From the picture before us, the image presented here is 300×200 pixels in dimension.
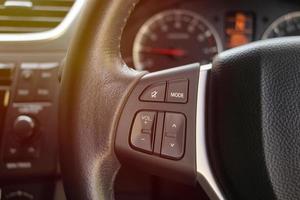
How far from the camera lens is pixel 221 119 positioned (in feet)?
3.47

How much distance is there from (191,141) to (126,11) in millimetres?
197

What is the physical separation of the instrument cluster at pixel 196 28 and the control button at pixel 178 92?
768 mm

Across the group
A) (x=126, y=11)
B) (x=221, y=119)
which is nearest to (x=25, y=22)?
(x=126, y=11)

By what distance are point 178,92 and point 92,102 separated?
0.12 meters

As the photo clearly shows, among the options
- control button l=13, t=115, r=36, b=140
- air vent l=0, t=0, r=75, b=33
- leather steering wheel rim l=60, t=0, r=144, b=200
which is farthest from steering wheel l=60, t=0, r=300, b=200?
air vent l=0, t=0, r=75, b=33

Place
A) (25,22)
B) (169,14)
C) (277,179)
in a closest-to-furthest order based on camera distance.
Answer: (277,179), (25,22), (169,14)

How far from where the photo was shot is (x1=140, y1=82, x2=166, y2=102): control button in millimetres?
1073

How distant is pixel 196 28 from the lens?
1922 mm

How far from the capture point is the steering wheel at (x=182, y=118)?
3.35 feet

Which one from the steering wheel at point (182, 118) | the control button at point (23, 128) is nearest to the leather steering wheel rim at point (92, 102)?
the steering wheel at point (182, 118)

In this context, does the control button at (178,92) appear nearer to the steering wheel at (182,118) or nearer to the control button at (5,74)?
the steering wheel at (182,118)

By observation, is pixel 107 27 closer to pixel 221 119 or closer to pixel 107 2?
pixel 107 2

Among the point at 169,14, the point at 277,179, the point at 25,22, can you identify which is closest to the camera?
the point at 277,179

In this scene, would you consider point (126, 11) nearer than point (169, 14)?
Yes
